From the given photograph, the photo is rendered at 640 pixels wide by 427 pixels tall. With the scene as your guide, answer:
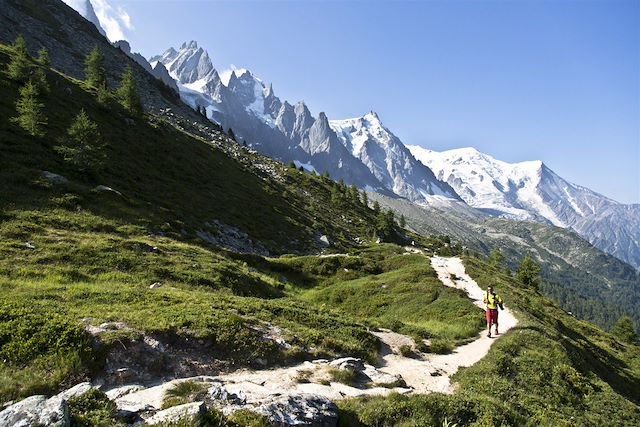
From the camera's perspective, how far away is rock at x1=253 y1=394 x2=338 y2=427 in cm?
999

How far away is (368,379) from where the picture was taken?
15406 millimetres

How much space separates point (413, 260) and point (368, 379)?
38.6 m

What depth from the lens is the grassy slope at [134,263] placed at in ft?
42.3

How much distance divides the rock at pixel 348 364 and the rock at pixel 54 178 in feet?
106

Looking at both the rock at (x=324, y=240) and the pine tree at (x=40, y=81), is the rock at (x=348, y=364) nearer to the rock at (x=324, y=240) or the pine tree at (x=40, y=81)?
the rock at (x=324, y=240)

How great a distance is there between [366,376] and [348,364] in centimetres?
92

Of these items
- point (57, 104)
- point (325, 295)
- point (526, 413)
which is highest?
point (57, 104)

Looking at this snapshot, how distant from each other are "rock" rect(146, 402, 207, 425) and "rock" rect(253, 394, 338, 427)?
1.54 metres

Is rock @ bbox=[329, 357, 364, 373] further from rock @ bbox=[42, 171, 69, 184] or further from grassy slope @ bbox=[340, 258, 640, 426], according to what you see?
rock @ bbox=[42, 171, 69, 184]

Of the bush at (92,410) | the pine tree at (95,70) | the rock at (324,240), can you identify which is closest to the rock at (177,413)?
the bush at (92,410)

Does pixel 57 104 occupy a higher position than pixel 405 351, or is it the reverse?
pixel 57 104

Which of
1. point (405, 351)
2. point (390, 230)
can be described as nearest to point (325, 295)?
point (405, 351)

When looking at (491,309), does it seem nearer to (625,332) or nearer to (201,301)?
(201,301)

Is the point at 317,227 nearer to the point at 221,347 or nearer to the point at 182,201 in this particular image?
the point at 182,201
